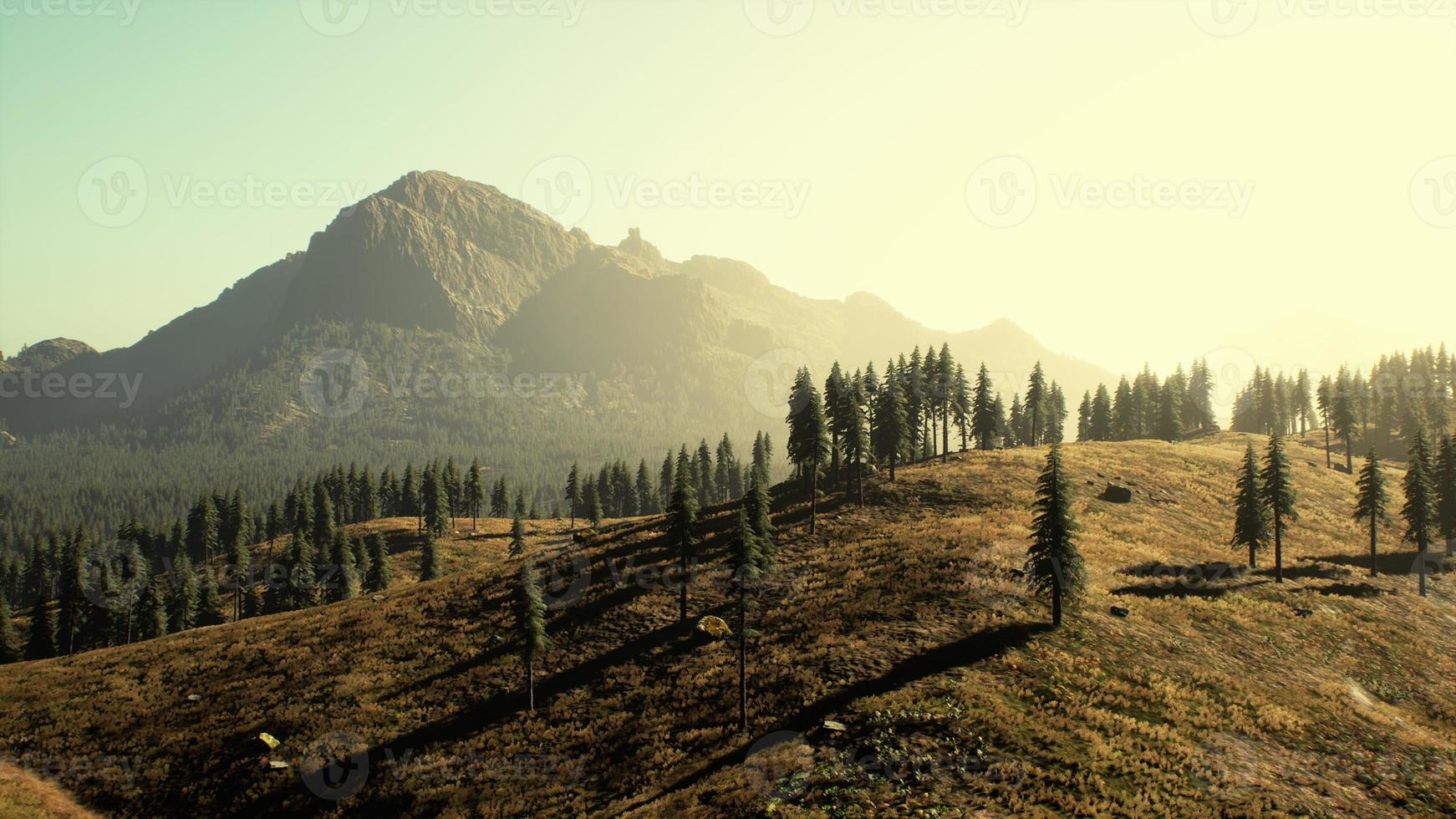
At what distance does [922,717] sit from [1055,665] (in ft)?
33.9

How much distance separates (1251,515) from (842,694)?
4392cm

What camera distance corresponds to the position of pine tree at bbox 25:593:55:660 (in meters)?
73.9

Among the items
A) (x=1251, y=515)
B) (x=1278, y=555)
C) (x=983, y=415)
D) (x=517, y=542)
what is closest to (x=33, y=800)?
(x=517, y=542)

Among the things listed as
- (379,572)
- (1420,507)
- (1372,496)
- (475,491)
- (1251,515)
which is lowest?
(379,572)

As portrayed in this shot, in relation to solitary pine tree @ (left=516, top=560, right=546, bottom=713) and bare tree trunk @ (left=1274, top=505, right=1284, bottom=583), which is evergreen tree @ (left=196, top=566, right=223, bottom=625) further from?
A: bare tree trunk @ (left=1274, top=505, right=1284, bottom=583)

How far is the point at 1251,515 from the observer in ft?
188

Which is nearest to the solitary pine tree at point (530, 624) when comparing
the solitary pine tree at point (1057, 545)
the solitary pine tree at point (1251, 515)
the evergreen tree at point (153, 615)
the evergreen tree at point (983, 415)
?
the solitary pine tree at point (1057, 545)

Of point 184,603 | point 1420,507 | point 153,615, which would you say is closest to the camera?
point 1420,507

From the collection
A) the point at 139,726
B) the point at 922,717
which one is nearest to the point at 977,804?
the point at 922,717

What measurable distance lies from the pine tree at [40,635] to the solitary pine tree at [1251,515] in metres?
120

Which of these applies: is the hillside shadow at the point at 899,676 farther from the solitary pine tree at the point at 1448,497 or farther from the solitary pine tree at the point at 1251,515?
the solitary pine tree at the point at 1448,497

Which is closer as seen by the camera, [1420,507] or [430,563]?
[1420,507]

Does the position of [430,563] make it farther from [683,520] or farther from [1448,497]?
[1448,497]

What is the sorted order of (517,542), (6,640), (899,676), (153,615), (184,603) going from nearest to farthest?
(899,676) < (6,640) < (153,615) < (184,603) < (517,542)
